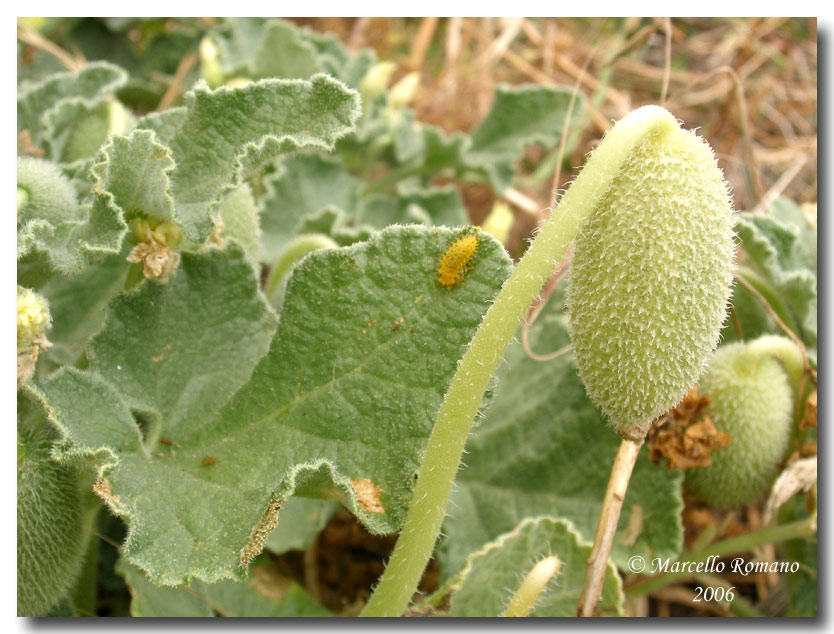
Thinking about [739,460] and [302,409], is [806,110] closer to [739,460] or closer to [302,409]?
[739,460]

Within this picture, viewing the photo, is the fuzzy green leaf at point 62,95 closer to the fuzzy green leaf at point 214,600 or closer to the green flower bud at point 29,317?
the green flower bud at point 29,317

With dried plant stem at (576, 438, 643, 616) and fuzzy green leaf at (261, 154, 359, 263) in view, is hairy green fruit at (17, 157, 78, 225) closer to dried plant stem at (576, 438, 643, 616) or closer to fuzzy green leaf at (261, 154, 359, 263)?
fuzzy green leaf at (261, 154, 359, 263)

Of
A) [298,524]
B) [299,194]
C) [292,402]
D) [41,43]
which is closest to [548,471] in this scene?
[298,524]

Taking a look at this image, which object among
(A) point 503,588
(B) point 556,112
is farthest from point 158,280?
(B) point 556,112

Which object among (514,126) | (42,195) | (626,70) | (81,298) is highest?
(626,70)

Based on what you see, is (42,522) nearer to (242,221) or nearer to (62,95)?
(242,221)

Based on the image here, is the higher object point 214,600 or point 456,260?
point 456,260

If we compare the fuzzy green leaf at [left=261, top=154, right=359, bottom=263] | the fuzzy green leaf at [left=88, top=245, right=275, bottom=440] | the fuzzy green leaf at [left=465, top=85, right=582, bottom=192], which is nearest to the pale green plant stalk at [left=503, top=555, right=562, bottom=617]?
the fuzzy green leaf at [left=88, top=245, right=275, bottom=440]
